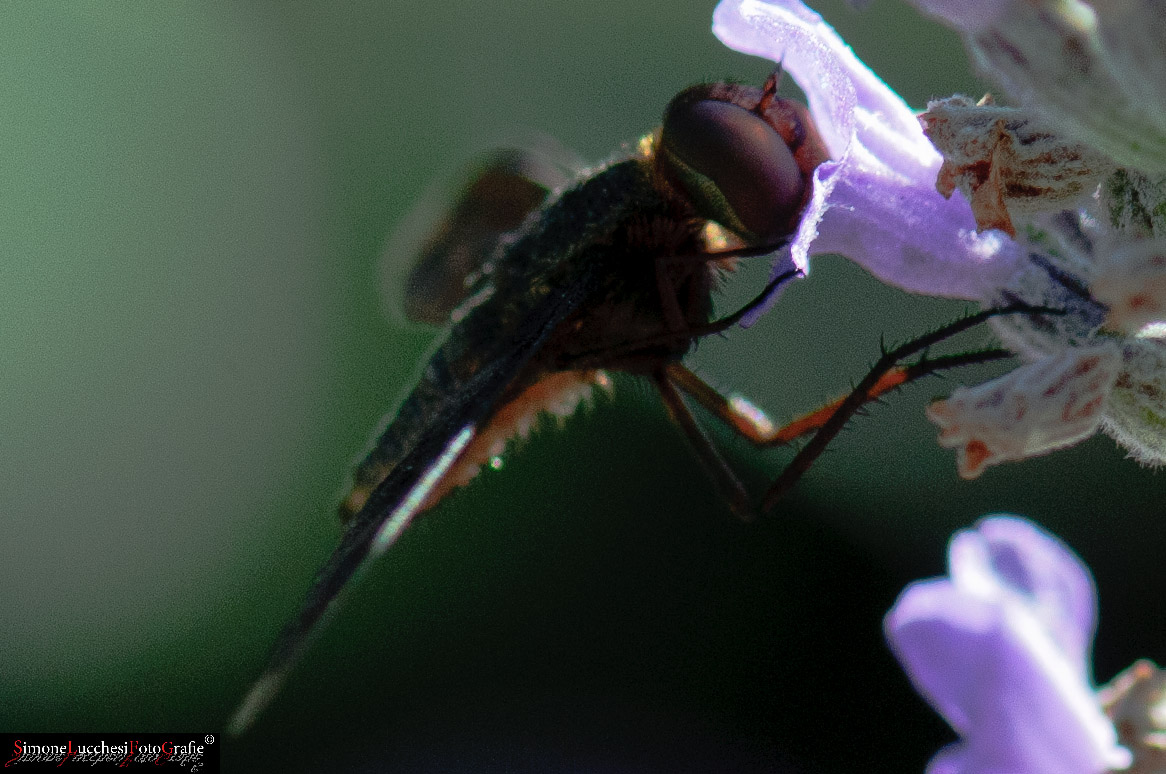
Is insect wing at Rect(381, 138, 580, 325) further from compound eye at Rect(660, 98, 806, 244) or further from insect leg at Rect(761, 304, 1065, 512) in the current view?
insect leg at Rect(761, 304, 1065, 512)

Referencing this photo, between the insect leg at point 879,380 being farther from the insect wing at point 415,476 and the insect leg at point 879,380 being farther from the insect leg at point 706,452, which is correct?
the insect wing at point 415,476

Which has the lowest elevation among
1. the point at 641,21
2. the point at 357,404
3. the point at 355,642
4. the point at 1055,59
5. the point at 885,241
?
the point at 355,642

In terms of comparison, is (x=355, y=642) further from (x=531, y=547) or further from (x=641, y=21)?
(x=641, y=21)

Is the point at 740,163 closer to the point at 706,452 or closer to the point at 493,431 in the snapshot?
the point at 706,452

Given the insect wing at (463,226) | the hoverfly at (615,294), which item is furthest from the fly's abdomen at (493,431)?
the insect wing at (463,226)

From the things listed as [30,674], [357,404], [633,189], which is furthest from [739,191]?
[30,674]

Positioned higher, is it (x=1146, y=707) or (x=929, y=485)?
(x=1146, y=707)

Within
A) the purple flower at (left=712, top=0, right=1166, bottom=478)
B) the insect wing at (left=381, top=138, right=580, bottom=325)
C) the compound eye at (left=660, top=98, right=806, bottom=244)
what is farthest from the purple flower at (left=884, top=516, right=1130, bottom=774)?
the insect wing at (left=381, top=138, right=580, bottom=325)
